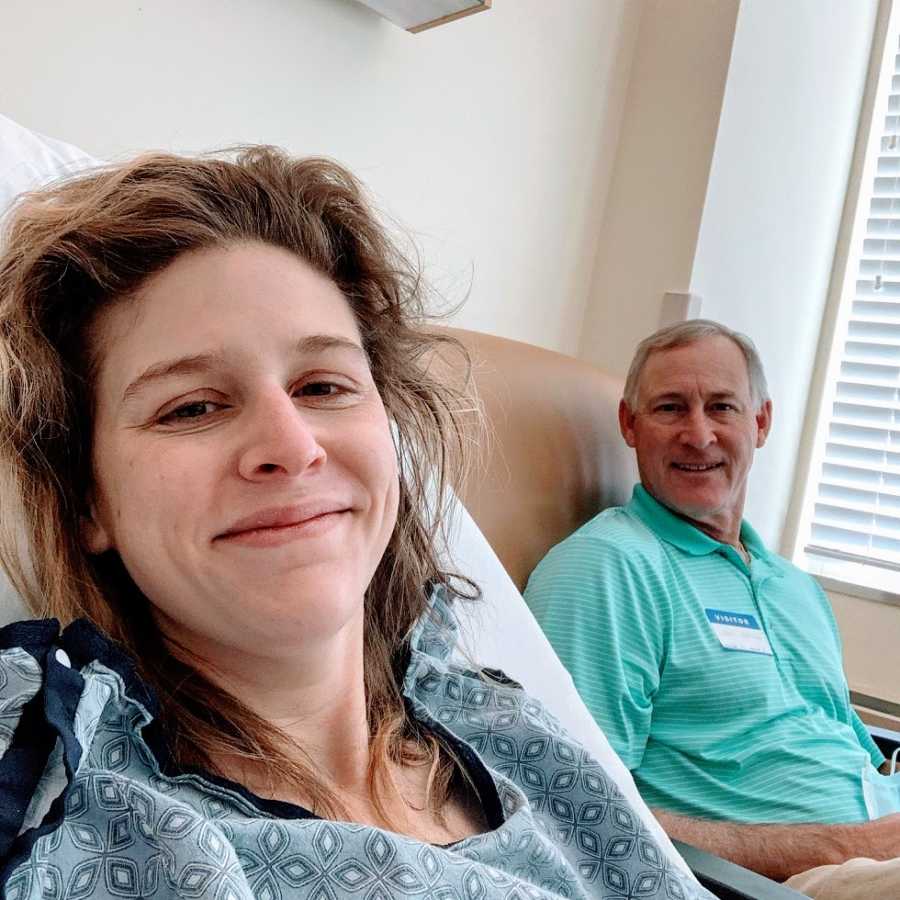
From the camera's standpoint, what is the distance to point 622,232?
2424mm

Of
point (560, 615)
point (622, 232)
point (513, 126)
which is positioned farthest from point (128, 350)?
point (622, 232)

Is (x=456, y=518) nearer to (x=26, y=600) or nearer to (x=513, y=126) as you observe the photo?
(x=26, y=600)

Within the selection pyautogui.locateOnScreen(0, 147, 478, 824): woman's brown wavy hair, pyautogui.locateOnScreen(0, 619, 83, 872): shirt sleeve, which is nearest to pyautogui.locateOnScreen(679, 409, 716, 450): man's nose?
pyautogui.locateOnScreen(0, 147, 478, 824): woman's brown wavy hair

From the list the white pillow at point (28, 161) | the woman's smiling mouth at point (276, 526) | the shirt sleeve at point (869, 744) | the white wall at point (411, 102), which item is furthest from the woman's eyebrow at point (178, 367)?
the shirt sleeve at point (869, 744)

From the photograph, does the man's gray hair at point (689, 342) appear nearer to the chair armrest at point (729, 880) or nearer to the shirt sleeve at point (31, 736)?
the chair armrest at point (729, 880)

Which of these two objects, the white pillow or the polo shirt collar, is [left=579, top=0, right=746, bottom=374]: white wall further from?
the white pillow

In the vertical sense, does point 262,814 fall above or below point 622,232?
below

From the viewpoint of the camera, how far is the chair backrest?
5.10 ft

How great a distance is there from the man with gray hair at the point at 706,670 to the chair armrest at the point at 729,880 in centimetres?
24

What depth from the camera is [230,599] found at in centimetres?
72

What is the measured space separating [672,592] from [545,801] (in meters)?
0.75

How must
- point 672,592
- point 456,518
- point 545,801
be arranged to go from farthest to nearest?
point 672,592 < point 456,518 < point 545,801

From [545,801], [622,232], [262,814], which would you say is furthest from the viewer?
[622,232]

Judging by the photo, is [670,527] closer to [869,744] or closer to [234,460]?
[869,744]
